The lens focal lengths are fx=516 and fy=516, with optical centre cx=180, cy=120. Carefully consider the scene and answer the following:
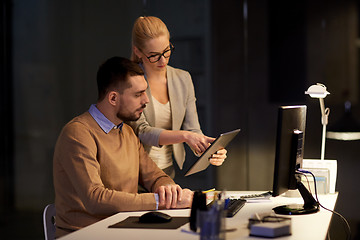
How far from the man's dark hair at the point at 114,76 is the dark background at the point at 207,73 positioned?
2.25m

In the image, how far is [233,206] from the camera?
239 cm

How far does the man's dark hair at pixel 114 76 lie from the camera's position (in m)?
2.58

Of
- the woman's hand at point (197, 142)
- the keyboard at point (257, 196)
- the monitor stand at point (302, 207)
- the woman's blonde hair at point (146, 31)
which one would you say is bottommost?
the keyboard at point (257, 196)

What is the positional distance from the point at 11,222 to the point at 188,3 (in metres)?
2.77

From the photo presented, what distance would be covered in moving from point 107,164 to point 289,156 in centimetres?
87

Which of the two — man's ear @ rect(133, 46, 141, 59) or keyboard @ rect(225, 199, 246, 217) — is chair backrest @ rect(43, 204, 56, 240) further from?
man's ear @ rect(133, 46, 141, 59)

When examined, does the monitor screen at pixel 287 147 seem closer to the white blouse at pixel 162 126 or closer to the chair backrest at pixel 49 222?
the white blouse at pixel 162 126

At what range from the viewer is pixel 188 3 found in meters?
4.86

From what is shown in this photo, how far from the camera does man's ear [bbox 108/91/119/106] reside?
A: 8.40 feet

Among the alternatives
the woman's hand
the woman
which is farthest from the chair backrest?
the woman's hand

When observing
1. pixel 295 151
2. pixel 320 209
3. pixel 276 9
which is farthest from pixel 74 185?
pixel 276 9

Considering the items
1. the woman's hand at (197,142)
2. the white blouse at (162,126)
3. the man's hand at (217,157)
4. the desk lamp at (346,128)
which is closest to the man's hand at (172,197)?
the man's hand at (217,157)

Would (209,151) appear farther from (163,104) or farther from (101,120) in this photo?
(163,104)

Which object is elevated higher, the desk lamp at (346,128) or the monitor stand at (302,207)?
the desk lamp at (346,128)
